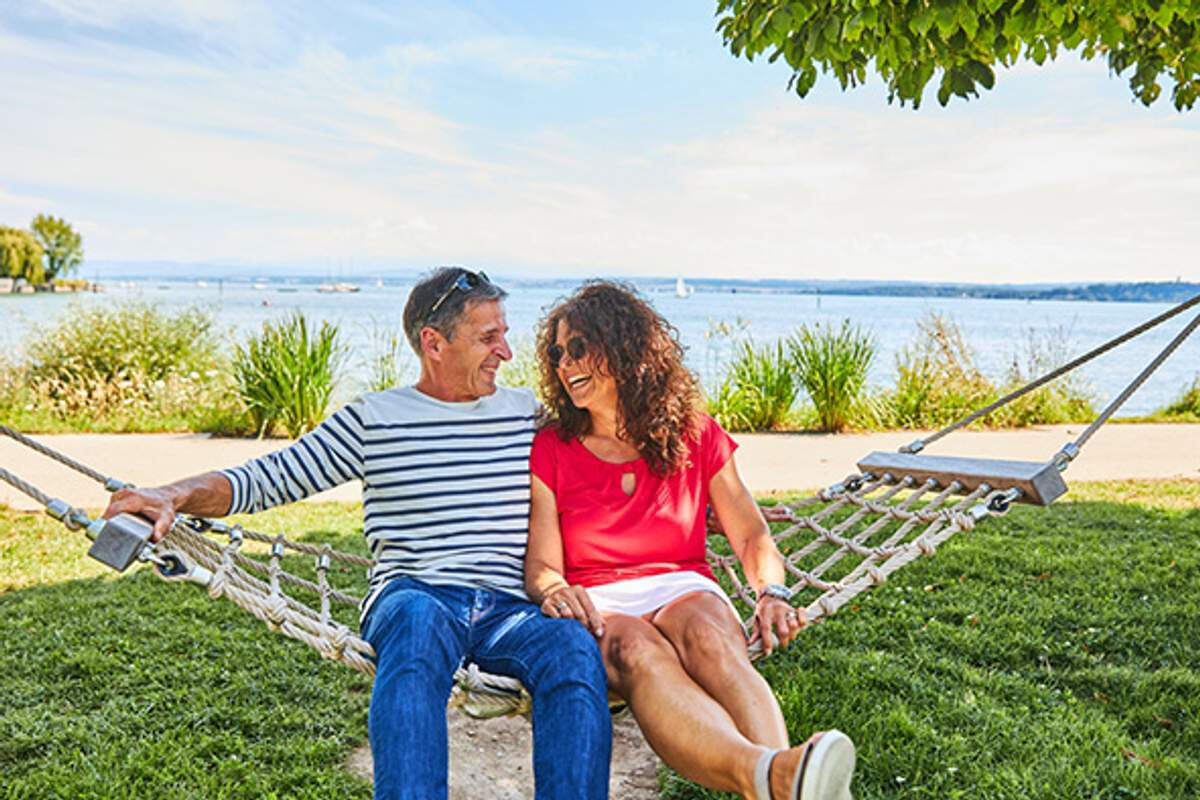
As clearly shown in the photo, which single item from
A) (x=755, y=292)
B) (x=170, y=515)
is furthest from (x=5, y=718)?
(x=755, y=292)

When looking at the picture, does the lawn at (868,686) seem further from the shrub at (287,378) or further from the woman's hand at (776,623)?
the shrub at (287,378)

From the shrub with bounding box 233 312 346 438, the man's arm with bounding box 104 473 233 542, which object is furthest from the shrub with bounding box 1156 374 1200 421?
the man's arm with bounding box 104 473 233 542

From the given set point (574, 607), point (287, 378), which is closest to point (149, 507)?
point (574, 607)

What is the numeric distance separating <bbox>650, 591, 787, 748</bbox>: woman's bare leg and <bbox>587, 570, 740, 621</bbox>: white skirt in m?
0.02

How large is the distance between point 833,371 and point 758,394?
0.54m

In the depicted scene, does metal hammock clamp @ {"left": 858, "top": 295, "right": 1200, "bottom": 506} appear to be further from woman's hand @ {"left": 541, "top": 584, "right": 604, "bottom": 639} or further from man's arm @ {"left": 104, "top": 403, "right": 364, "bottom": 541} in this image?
man's arm @ {"left": 104, "top": 403, "right": 364, "bottom": 541}

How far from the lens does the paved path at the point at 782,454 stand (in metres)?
5.54

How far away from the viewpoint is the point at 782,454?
654 cm

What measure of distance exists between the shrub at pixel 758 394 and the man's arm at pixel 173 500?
5606 mm

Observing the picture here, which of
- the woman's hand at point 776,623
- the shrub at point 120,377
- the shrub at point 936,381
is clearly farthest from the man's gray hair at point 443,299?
the shrub at point 936,381

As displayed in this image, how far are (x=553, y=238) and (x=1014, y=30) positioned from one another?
4769cm

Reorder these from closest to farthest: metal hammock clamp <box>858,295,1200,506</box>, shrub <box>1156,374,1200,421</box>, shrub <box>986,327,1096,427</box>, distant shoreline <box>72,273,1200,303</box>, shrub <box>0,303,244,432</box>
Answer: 1. metal hammock clamp <box>858,295,1200,506</box>
2. shrub <box>0,303,244,432</box>
3. shrub <box>986,327,1096,427</box>
4. shrub <box>1156,374,1200,421</box>
5. distant shoreline <box>72,273,1200,303</box>

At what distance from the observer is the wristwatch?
1932 mm

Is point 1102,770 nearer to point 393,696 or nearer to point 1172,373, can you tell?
point 393,696
